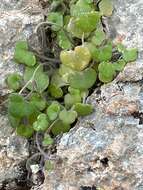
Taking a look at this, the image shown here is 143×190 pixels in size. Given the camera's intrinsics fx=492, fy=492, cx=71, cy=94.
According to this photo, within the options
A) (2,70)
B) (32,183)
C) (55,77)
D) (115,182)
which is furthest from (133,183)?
(2,70)

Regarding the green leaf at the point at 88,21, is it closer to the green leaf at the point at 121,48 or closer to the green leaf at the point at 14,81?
the green leaf at the point at 121,48

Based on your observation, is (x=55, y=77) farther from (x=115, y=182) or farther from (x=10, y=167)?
(x=115, y=182)

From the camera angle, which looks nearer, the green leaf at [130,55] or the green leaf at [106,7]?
the green leaf at [130,55]

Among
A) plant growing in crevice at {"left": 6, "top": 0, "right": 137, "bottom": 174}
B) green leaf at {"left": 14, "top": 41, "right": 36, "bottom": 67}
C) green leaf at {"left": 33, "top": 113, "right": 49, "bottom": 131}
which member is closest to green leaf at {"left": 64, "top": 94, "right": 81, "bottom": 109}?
plant growing in crevice at {"left": 6, "top": 0, "right": 137, "bottom": 174}

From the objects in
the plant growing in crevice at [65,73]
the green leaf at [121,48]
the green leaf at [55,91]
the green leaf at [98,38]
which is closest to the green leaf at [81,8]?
the plant growing in crevice at [65,73]

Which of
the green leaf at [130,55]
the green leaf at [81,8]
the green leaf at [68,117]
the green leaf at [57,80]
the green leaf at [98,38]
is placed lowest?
the green leaf at [68,117]

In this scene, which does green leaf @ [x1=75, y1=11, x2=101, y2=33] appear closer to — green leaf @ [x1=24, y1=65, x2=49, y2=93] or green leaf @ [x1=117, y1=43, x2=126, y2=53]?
green leaf @ [x1=117, y1=43, x2=126, y2=53]

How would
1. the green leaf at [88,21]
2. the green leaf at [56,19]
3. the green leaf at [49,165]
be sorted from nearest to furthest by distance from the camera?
the green leaf at [49,165] → the green leaf at [88,21] → the green leaf at [56,19]
